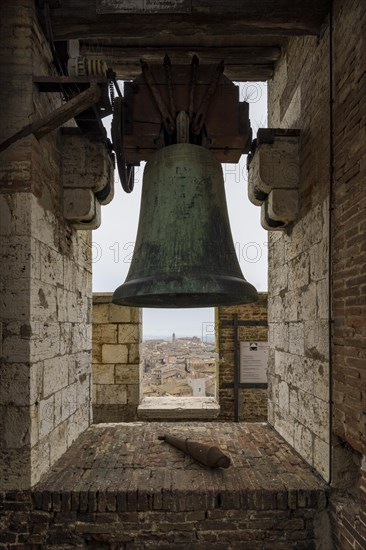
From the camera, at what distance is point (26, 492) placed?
2.54m

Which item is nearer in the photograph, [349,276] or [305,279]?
[349,276]

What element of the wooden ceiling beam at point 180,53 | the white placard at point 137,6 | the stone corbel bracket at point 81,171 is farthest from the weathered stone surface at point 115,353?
the white placard at point 137,6

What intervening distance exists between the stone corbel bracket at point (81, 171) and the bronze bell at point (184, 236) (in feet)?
2.36

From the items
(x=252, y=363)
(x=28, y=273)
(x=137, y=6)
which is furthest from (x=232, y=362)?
(x=137, y=6)

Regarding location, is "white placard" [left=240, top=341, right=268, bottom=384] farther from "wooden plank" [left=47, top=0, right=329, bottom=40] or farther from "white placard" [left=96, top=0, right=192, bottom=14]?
"white placard" [left=96, top=0, right=192, bottom=14]

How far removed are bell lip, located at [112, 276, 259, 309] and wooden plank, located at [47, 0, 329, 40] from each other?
211 cm

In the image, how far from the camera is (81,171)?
336 centimetres

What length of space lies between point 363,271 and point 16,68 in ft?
8.87

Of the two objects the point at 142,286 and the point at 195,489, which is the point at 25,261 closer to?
the point at 142,286

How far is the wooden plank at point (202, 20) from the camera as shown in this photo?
296 cm

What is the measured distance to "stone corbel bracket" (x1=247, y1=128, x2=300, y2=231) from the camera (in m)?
3.31

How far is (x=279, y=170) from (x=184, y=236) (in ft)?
4.46

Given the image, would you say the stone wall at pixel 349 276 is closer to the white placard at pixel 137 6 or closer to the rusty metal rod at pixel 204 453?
the rusty metal rod at pixel 204 453

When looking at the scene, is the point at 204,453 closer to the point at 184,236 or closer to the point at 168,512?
the point at 168,512
